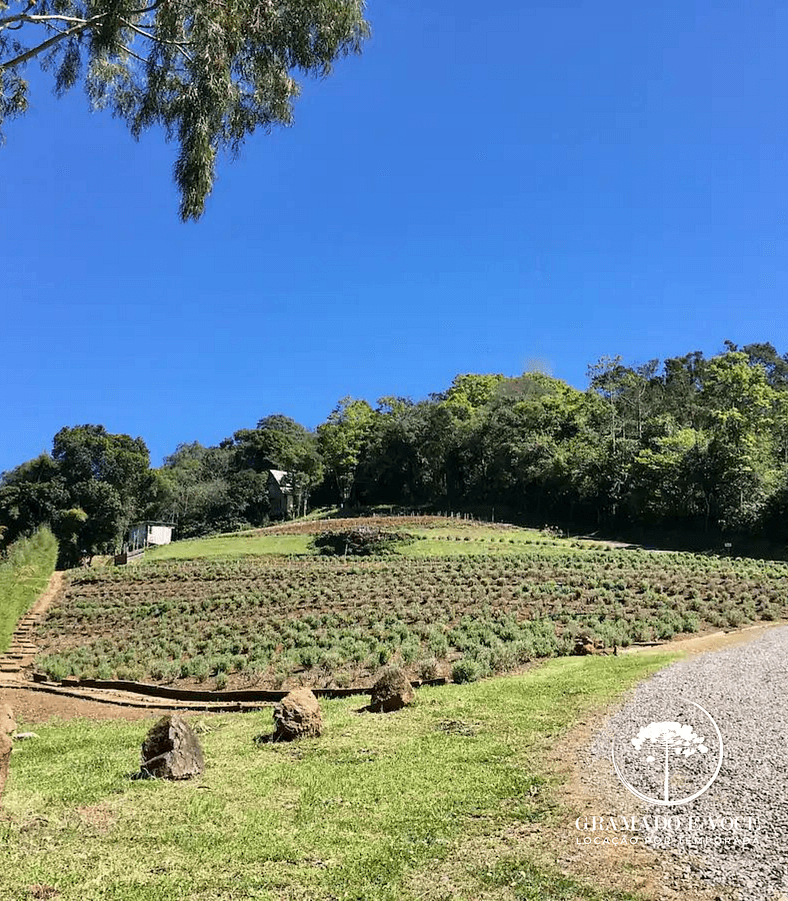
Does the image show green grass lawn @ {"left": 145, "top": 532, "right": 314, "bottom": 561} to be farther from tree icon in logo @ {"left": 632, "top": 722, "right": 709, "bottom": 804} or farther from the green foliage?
tree icon in logo @ {"left": 632, "top": 722, "right": 709, "bottom": 804}

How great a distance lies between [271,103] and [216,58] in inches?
66.2

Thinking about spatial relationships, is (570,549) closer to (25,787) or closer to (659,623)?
(659,623)

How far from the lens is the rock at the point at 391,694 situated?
10.4m

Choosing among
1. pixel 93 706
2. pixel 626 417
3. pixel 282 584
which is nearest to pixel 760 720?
pixel 93 706

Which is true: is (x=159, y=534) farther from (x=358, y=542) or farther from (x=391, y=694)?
(x=391, y=694)

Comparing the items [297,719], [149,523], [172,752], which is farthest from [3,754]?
[149,523]

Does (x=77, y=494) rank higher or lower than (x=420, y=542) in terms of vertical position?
higher

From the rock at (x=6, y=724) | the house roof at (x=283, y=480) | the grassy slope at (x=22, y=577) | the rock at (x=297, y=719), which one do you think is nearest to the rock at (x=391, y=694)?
the rock at (x=297, y=719)

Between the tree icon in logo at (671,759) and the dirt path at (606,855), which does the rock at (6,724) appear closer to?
the dirt path at (606,855)

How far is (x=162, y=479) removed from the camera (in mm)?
59812

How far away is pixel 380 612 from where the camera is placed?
2058cm

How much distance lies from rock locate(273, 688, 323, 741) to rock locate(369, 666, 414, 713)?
1493 mm

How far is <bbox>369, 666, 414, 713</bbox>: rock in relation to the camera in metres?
10.4

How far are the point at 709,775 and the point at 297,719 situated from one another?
195 inches
